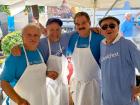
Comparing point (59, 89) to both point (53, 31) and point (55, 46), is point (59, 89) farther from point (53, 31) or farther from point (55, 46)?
point (53, 31)

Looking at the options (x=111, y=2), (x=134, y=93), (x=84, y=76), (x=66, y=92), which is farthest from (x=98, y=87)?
(x=111, y=2)

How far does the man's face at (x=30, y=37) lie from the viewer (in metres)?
2.69

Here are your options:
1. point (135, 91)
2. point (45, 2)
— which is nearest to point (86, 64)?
point (135, 91)

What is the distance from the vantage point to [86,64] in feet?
10.8

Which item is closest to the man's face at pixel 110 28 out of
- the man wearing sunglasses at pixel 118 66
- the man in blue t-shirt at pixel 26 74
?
the man wearing sunglasses at pixel 118 66

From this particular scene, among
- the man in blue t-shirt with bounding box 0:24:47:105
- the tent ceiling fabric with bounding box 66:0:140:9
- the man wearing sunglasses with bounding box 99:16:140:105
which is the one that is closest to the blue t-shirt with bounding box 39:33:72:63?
the man in blue t-shirt with bounding box 0:24:47:105

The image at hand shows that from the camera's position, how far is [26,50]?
2.72m

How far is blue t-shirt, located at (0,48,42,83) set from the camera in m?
2.54

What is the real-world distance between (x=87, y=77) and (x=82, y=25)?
0.60 meters

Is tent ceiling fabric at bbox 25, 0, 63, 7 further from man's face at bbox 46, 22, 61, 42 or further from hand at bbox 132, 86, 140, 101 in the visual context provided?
hand at bbox 132, 86, 140, 101

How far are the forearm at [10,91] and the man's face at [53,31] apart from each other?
0.90 metres

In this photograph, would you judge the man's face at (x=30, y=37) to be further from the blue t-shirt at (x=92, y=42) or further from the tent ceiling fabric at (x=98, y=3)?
the tent ceiling fabric at (x=98, y=3)

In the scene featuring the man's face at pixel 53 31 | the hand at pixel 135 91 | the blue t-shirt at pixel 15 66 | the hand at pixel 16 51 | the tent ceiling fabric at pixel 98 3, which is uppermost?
the tent ceiling fabric at pixel 98 3

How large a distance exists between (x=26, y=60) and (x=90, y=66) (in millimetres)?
866
